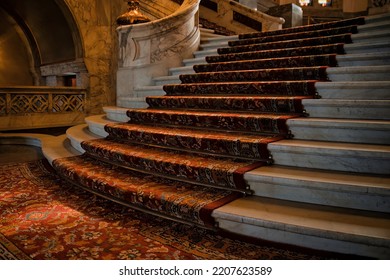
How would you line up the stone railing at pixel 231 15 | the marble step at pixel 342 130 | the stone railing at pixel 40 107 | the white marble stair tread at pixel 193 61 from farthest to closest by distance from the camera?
the stone railing at pixel 231 15 < the stone railing at pixel 40 107 < the white marble stair tread at pixel 193 61 < the marble step at pixel 342 130

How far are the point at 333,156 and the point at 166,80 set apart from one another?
3.07m

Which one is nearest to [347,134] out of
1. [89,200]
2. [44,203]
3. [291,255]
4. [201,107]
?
[291,255]

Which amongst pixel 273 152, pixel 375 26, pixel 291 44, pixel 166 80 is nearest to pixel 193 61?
pixel 166 80

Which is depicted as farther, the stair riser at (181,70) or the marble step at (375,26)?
the stair riser at (181,70)

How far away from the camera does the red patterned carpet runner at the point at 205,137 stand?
2324mm

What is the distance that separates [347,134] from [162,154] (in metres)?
1.50

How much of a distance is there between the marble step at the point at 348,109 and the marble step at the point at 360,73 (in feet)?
2.08

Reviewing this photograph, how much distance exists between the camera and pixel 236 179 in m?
2.25

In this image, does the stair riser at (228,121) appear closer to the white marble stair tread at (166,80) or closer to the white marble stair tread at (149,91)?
the white marble stair tread at (149,91)

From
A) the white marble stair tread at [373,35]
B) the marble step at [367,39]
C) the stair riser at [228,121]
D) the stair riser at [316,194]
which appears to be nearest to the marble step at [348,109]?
the stair riser at [228,121]

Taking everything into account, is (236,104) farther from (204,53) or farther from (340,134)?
(204,53)

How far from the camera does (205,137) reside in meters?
2.71

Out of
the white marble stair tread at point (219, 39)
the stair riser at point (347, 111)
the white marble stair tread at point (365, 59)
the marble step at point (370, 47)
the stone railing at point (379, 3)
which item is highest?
the stone railing at point (379, 3)
